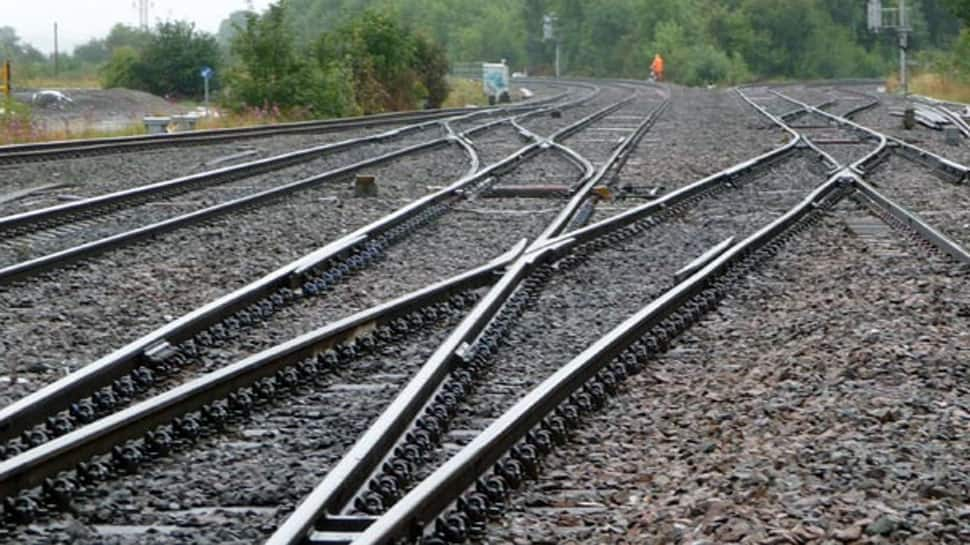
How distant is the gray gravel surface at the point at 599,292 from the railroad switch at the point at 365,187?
3.15m

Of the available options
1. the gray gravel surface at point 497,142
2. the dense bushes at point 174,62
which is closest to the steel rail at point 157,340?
the gray gravel surface at point 497,142

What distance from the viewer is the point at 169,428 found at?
20.0 feet

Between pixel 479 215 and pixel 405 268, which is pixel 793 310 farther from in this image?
pixel 479 215

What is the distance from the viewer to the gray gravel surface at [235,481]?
5062 millimetres

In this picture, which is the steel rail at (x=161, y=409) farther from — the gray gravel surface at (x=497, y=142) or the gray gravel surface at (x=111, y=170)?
the gray gravel surface at (x=497, y=142)

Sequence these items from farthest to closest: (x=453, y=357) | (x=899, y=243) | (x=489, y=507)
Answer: (x=899, y=243) < (x=453, y=357) < (x=489, y=507)

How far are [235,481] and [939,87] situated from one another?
46.0 m

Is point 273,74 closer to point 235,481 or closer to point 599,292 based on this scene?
point 599,292

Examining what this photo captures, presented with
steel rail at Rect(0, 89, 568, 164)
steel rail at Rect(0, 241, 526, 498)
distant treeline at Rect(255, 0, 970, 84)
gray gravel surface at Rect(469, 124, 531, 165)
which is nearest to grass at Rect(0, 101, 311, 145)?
steel rail at Rect(0, 89, 568, 164)

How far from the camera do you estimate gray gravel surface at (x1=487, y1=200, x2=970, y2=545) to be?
5.05 m

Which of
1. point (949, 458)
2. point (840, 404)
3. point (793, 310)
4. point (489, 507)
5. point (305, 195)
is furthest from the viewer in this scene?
point (305, 195)

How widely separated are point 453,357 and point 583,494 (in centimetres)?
171

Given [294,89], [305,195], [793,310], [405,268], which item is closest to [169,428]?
[793,310]

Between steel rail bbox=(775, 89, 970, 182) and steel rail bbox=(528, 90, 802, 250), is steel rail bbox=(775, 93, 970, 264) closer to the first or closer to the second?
steel rail bbox=(775, 89, 970, 182)
